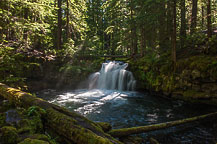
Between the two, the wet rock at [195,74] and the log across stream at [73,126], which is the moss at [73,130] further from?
the wet rock at [195,74]

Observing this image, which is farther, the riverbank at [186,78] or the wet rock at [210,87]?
the riverbank at [186,78]

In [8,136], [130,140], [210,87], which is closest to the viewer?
[8,136]

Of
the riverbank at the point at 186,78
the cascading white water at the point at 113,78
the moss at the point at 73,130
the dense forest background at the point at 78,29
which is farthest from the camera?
the cascading white water at the point at 113,78

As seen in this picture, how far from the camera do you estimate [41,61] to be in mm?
16094

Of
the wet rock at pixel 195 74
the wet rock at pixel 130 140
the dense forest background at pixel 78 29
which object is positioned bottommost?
the wet rock at pixel 130 140

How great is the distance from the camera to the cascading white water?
1580 centimetres

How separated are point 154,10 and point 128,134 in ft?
36.4

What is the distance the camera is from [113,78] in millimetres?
16922

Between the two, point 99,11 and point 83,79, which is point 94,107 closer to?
point 83,79

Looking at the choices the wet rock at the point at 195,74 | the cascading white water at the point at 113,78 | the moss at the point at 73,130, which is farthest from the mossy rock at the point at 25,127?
the cascading white water at the point at 113,78

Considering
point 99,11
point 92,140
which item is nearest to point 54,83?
point 92,140

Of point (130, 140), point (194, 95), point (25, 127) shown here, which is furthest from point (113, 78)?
point (25, 127)

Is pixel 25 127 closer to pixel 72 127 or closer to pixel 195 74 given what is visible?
pixel 72 127

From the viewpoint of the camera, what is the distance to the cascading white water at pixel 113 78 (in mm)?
15805
